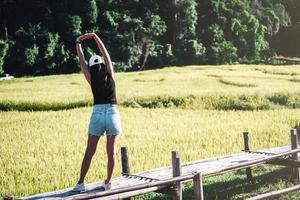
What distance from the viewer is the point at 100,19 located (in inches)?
1927

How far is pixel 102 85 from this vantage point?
6016 millimetres

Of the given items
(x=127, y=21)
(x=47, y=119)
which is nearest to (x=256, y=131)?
(x=47, y=119)

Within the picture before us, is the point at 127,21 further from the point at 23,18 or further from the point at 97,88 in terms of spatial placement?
the point at 97,88

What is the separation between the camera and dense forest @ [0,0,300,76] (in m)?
43.4

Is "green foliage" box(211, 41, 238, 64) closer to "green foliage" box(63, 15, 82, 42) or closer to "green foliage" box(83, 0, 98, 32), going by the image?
"green foliage" box(83, 0, 98, 32)

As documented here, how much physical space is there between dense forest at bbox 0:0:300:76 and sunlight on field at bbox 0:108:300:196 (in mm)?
25064

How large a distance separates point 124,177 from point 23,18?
43104 mm

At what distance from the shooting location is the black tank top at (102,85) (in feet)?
19.7

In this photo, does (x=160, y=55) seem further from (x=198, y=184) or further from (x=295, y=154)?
(x=198, y=184)

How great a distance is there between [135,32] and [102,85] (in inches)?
1725

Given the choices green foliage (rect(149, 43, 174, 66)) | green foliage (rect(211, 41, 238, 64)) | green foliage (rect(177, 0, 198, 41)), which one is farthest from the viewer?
green foliage (rect(211, 41, 238, 64))

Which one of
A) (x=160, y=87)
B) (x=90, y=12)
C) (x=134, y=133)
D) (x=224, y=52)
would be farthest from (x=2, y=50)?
(x=134, y=133)

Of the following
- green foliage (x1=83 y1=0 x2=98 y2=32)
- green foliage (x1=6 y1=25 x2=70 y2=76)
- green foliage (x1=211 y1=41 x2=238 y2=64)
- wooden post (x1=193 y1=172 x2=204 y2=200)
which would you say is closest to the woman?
wooden post (x1=193 y1=172 x2=204 y2=200)

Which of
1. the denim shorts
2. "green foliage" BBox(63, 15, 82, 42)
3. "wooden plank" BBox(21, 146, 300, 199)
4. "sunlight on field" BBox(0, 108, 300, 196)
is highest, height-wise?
"green foliage" BBox(63, 15, 82, 42)
